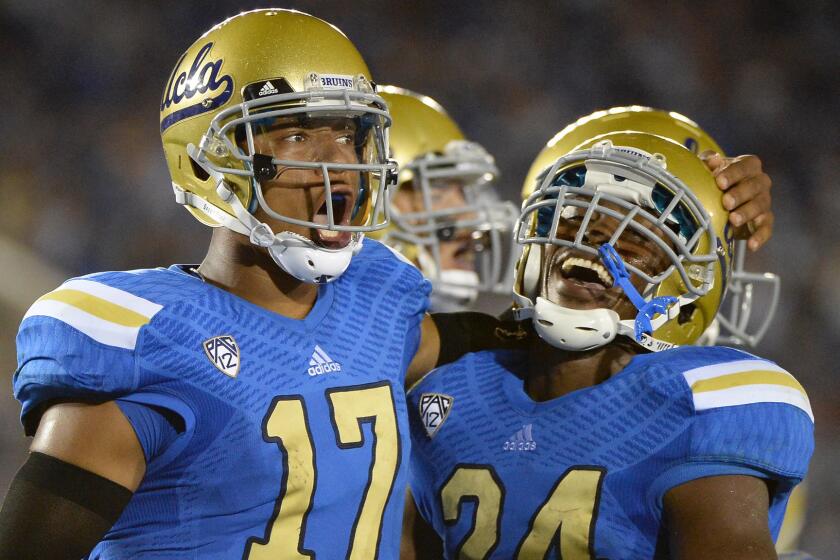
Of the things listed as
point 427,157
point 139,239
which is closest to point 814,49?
point 427,157

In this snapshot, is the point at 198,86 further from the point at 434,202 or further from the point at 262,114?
the point at 434,202

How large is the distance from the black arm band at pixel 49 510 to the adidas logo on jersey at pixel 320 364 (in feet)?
1.15

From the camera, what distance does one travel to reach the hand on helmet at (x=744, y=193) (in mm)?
1733

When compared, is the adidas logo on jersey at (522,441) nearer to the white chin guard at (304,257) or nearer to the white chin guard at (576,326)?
the white chin guard at (576,326)

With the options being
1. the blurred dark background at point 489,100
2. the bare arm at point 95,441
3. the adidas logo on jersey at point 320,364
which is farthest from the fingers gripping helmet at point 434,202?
the blurred dark background at point 489,100

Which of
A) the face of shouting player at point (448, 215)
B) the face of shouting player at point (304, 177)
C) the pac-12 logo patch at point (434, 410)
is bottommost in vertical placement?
the pac-12 logo patch at point (434, 410)

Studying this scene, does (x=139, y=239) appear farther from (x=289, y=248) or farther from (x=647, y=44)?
(x=289, y=248)

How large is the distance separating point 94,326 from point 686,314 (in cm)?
99

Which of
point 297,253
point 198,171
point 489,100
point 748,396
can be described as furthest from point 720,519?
point 489,100

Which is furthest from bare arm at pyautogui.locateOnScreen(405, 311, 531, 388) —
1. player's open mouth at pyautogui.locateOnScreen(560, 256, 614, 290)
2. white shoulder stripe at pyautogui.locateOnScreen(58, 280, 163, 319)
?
white shoulder stripe at pyautogui.locateOnScreen(58, 280, 163, 319)

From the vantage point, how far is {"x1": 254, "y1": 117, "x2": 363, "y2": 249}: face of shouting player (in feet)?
5.04

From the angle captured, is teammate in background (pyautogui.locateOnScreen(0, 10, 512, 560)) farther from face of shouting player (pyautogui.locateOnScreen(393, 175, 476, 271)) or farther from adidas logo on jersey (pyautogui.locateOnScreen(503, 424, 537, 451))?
face of shouting player (pyautogui.locateOnScreen(393, 175, 476, 271))

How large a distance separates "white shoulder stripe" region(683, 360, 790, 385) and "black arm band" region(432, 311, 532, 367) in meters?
0.38

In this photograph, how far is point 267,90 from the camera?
→ 154 cm
